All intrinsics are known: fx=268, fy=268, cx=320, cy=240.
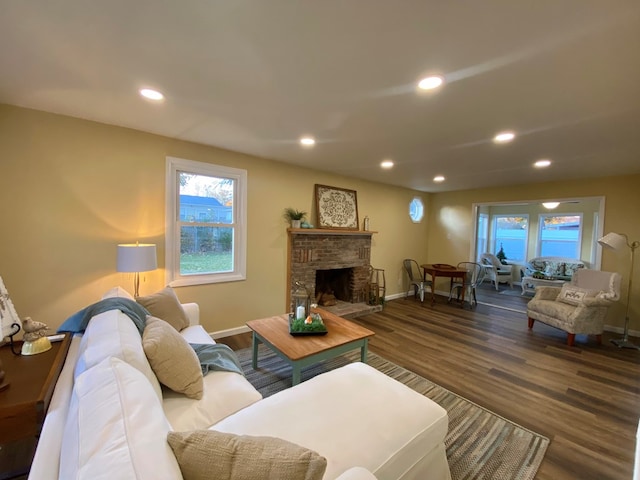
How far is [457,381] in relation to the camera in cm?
254

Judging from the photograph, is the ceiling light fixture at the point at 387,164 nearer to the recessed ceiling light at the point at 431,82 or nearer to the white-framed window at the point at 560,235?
the recessed ceiling light at the point at 431,82

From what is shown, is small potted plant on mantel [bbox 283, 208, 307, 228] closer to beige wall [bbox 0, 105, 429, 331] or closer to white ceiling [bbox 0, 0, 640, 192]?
beige wall [bbox 0, 105, 429, 331]

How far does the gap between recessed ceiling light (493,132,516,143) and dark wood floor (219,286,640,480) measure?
2353mm

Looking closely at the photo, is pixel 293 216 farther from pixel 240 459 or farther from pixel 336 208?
pixel 240 459

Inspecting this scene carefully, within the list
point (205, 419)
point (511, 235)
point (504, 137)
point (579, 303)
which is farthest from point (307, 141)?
point (511, 235)

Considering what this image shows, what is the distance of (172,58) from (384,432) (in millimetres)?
2247

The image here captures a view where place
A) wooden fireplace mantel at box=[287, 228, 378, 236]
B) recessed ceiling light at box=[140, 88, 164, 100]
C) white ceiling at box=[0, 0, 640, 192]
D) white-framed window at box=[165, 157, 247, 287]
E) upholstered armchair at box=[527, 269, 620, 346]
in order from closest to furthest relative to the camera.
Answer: white ceiling at box=[0, 0, 640, 192] → recessed ceiling light at box=[140, 88, 164, 100] → white-framed window at box=[165, 157, 247, 287] → upholstered armchair at box=[527, 269, 620, 346] → wooden fireplace mantel at box=[287, 228, 378, 236]

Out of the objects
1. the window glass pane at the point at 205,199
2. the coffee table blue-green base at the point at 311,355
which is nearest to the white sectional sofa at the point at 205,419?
the coffee table blue-green base at the point at 311,355

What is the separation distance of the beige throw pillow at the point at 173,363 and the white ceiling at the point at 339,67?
1584 mm

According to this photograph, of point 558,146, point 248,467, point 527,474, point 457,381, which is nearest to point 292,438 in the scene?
point 248,467

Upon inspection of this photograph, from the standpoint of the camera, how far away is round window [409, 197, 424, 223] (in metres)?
6.03

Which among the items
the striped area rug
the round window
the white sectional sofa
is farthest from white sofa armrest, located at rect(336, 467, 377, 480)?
the round window

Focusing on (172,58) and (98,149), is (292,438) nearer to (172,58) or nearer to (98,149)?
(172,58)

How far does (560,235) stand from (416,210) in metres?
3.84
